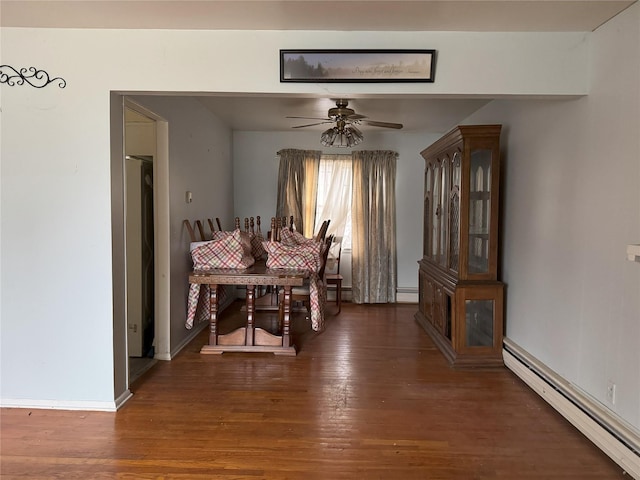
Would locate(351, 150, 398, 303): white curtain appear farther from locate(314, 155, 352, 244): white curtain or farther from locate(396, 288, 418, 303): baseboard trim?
locate(396, 288, 418, 303): baseboard trim

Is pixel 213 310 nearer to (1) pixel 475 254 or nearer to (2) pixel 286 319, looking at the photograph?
(2) pixel 286 319

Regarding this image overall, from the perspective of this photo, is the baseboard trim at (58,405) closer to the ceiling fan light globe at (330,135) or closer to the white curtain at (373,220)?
the ceiling fan light globe at (330,135)

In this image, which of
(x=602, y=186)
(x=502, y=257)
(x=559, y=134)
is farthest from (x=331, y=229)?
(x=602, y=186)

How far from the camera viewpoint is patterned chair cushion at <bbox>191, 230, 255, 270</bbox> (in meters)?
3.68

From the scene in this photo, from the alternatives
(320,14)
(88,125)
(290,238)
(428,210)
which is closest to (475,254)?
(428,210)

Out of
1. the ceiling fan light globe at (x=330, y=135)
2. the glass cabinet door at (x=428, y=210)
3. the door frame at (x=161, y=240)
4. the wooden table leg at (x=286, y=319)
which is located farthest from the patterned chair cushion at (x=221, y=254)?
the glass cabinet door at (x=428, y=210)

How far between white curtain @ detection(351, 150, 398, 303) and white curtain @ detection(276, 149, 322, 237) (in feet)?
1.89

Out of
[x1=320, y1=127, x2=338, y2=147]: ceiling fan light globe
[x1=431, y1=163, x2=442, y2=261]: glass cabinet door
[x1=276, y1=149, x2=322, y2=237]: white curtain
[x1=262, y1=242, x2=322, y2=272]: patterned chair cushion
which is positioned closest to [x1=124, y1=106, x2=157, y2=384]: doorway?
[x1=262, y1=242, x2=322, y2=272]: patterned chair cushion

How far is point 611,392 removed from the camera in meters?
2.15

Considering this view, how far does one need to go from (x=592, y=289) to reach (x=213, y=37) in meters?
2.68

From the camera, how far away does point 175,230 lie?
351cm

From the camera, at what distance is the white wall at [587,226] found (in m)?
2.04

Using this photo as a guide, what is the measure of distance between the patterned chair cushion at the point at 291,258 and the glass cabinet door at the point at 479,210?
1.37 metres

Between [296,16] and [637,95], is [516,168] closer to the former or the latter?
[637,95]
